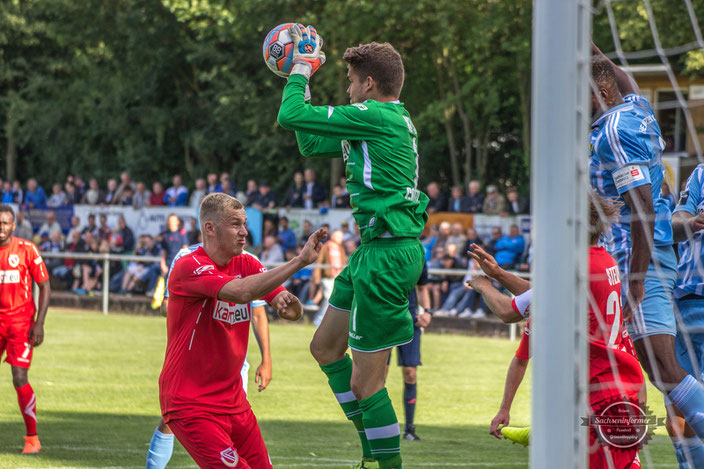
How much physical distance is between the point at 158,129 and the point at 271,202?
37.4 feet

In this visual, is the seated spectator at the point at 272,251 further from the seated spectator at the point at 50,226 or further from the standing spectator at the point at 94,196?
the standing spectator at the point at 94,196

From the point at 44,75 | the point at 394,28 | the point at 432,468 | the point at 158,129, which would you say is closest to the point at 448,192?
the point at 394,28

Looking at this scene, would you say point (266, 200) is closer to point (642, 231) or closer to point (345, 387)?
point (345, 387)

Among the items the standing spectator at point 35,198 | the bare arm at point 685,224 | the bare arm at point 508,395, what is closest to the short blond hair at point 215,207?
the bare arm at point 508,395

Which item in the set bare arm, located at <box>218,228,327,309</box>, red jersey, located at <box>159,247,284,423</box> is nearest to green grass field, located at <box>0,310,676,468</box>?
bare arm, located at <box>218,228,327,309</box>

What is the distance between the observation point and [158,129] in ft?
107

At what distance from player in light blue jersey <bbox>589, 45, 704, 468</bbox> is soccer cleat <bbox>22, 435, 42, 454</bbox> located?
4768mm

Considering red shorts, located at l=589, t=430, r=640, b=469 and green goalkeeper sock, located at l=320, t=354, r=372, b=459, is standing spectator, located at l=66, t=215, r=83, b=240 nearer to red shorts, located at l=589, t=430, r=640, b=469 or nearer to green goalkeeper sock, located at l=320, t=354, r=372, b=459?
green goalkeeper sock, located at l=320, t=354, r=372, b=459

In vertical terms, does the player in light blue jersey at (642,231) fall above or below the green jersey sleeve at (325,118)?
below

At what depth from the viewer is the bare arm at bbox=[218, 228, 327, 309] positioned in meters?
4.37

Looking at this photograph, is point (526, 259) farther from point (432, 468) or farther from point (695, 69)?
point (432, 468)

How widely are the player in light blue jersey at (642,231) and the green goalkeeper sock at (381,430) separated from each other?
1.31 meters

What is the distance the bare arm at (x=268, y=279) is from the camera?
437 centimetres

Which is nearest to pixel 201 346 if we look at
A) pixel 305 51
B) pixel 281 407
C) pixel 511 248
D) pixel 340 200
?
pixel 305 51
